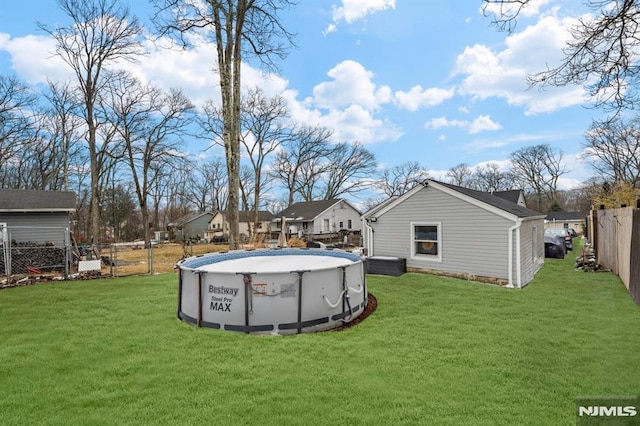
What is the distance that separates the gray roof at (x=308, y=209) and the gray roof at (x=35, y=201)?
19.9m

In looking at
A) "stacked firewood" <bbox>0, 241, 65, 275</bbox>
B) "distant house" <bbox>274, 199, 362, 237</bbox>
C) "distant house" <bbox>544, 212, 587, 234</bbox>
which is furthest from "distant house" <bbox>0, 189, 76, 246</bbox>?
"distant house" <bbox>544, 212, 587, 234</bbox>

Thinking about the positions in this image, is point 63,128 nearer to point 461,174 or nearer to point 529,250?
point 529,250

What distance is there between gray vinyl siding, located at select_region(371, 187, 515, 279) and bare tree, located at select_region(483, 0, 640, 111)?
15.3 ft

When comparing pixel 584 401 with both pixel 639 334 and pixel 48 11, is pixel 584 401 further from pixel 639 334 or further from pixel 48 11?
pixel 48 11

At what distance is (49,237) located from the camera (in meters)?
14.0

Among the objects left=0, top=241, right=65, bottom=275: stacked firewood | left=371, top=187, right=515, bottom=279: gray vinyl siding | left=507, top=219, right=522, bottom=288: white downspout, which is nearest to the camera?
left=507, top=219, right=522, bottom=288: white downspout

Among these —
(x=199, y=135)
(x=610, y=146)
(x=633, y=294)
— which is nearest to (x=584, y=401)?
(x=633, y=294)

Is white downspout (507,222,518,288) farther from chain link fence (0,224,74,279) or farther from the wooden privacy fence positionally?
chain link fence (0,224,74,279)

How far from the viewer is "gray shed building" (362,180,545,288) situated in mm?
8836

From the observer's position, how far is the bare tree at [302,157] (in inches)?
1316

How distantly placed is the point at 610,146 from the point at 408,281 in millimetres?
33132

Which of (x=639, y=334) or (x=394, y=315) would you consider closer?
(x=639, y=334)

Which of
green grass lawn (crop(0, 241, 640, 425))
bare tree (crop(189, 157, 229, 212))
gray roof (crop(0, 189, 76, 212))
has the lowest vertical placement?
green grass lawn (crop(0, 241, 640, 425))
